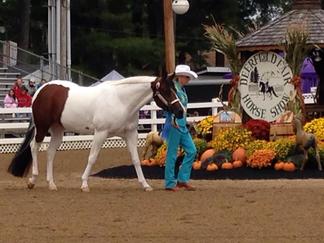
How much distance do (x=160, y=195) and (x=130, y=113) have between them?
1387 mm

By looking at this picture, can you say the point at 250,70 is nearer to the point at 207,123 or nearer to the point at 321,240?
the point at 207,123

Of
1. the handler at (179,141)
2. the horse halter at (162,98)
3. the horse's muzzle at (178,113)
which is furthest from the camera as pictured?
the handler at (179,141)

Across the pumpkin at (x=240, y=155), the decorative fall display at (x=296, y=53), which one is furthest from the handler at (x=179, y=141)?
the decorative fall display at (x=296, y=53)

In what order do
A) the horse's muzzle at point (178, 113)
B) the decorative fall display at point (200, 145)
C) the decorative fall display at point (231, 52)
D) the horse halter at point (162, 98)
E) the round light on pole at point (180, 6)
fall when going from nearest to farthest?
1. the horse's muzzle at point (178, 113)
2. the horse halter at point (162, 98)
3. the decorative fall display at point (200, 145)
4. the decorative fall display at point (231, 52)
5. the round light on pole at point (180, 6)

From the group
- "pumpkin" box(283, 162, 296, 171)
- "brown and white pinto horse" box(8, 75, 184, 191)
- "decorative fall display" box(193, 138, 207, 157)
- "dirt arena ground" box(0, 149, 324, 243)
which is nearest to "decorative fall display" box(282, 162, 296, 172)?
"pumpkin" box(283, 162, 296, 171)

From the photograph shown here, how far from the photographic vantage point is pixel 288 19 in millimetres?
20109

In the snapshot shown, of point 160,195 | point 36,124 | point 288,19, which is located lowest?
point 160,195

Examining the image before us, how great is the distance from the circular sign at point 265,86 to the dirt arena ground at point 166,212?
110 inches

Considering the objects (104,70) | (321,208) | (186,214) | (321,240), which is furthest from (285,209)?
(104,70)

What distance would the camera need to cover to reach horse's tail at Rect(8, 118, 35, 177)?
51.5 ft

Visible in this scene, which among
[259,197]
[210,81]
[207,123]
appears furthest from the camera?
[210,81]

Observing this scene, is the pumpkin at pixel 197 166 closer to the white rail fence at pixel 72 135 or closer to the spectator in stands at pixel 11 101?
the white rail fence at pixel 72 135

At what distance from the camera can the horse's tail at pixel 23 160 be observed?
15.7m

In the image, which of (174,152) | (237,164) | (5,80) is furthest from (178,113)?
(5,80)
